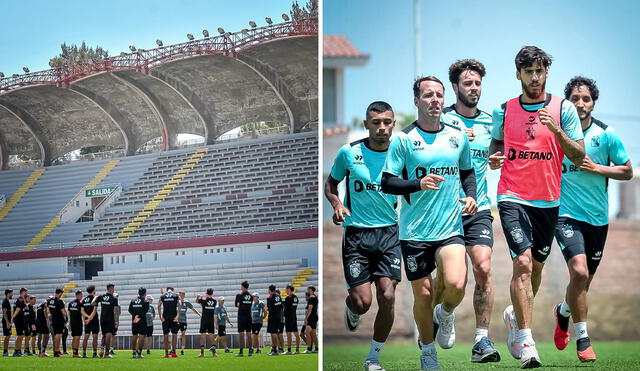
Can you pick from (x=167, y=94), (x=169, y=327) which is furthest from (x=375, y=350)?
(x=167, y=94)

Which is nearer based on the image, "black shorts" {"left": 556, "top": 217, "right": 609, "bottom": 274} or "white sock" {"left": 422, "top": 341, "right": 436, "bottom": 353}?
"white sock" {"left": 422, "top": 341, "right": 436, "bottom": 353}

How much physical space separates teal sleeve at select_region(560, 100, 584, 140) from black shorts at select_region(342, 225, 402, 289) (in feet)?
5.14

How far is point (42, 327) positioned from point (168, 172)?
7.66 ft

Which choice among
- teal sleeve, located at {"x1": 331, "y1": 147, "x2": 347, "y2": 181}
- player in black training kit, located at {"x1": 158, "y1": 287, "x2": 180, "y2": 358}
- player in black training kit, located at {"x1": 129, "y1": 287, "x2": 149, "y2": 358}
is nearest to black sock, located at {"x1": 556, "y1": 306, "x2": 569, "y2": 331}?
teal sleeve, located at {"x1": 331, "y1": 147, "x2": 347, "y2": 181}

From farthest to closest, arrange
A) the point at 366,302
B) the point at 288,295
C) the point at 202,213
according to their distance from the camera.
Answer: the point at 202,213 < the point at 288,295 < the point at 366,302

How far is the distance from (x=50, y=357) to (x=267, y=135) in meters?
3.58

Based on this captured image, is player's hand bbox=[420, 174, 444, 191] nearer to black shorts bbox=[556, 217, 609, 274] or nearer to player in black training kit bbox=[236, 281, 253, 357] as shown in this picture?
black shorts bbox=[556, 217, 609, 274]

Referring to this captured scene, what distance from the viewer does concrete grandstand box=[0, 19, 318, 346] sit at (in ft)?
35.1

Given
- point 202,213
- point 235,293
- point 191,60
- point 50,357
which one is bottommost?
point 50,357

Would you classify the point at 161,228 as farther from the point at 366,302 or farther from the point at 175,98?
the point at 366,302

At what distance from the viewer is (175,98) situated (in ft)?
37.3

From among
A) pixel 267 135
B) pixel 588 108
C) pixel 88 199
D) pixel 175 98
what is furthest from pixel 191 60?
pixel 588 108

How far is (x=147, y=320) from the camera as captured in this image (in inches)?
452

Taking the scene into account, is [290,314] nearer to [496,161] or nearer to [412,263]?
[412,263]
